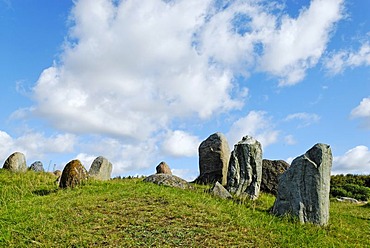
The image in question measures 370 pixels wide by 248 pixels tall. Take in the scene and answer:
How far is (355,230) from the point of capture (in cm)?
1284

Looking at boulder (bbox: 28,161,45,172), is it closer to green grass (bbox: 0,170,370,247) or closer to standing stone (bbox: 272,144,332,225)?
green grass (bbox: 0,170,370,247)

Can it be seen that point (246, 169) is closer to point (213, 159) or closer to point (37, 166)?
point (213, 159)

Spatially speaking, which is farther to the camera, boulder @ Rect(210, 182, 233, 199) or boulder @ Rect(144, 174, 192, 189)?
boulder @ Rect(144, 174, 192, 189)

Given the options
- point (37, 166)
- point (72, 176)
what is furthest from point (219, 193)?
point (37, 166)

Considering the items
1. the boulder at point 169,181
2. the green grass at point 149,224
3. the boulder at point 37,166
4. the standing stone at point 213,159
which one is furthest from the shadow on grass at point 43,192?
the boulder at point 37,166

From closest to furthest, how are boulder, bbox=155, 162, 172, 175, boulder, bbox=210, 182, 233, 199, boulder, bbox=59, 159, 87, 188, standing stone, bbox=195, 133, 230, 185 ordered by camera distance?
boulder, bbox=210, 182, 233, 199 < boulder, bbox=59, 159, 87, 188 < standing stone, bbox=195, 133, 230, 185 < boulder, bbox=155, 162, 172, 175

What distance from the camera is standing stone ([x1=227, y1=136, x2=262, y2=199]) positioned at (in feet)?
54.7

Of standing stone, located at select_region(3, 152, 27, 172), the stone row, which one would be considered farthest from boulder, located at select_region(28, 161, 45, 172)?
standing stone, located at select_region(3, 152, 27, 172)

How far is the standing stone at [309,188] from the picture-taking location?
1230 cm

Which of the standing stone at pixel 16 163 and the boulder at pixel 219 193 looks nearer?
the boulder at pixel 219 193

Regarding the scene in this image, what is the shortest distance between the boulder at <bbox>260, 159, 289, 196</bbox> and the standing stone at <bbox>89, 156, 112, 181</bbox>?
7.93 m

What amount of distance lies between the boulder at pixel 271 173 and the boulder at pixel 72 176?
8616 mm

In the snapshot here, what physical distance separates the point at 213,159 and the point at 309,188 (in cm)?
879

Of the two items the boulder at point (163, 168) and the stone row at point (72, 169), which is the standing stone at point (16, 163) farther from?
the boulder at point (163, 168)
